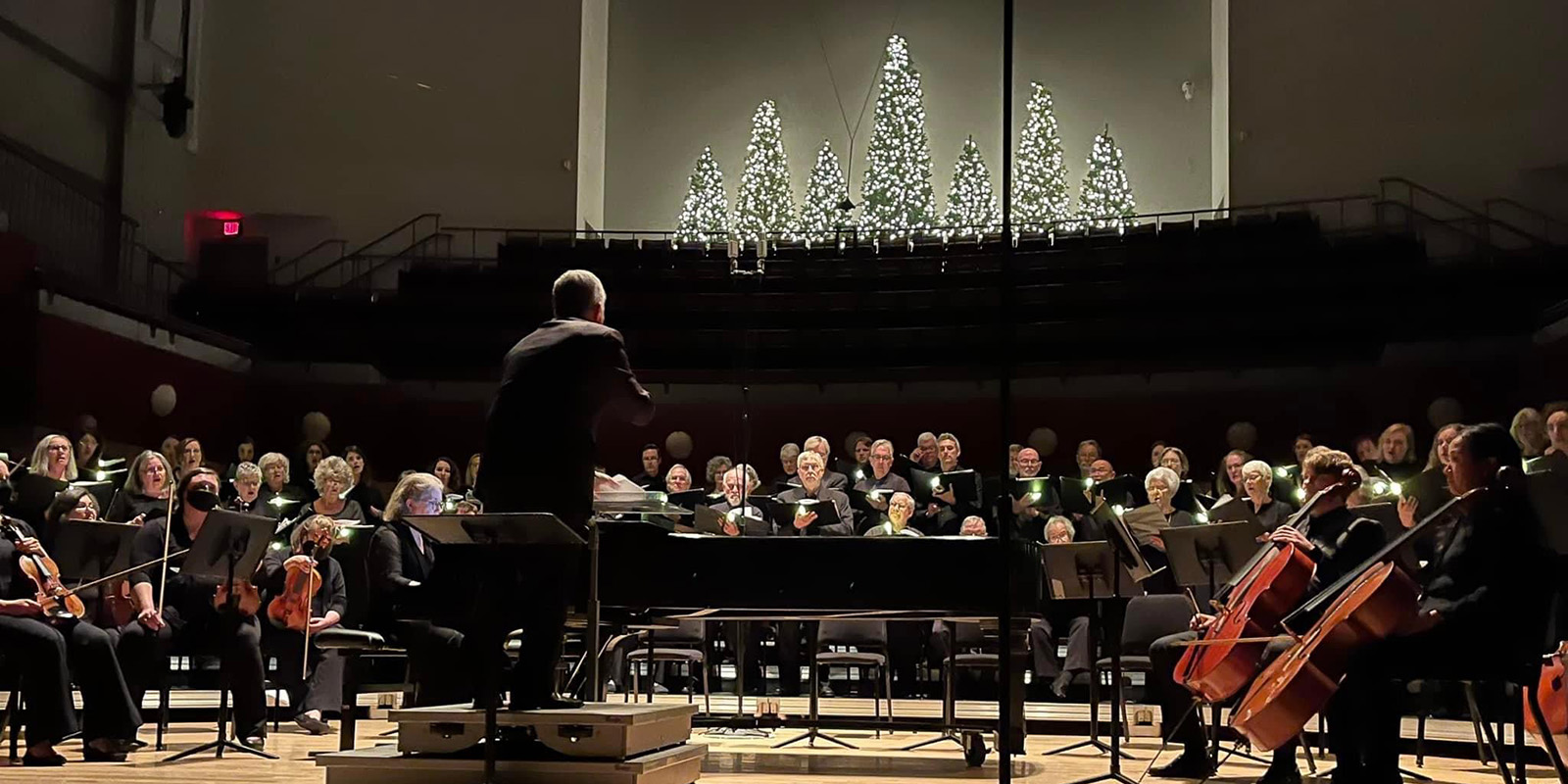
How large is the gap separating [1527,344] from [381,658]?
8.12 meters

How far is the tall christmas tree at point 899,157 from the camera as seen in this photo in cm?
1460

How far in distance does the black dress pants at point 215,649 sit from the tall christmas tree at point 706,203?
9097 mm

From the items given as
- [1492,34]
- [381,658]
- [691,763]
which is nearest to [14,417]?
[381,658]

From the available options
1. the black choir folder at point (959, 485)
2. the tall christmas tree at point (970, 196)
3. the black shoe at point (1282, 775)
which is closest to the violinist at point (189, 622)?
the black choir folder at point (959, 485)

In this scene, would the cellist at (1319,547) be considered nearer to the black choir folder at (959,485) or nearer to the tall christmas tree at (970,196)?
the black choir folder at (959,485)

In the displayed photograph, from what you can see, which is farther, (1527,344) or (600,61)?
(600,61)

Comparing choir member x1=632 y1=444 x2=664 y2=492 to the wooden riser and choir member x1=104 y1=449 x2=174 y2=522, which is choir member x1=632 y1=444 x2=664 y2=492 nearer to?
choir member x1=104 y1=449 x2=174 y2=522

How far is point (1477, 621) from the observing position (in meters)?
4.05

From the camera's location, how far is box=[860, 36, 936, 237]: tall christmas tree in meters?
14.6

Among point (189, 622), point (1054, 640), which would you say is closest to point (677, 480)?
point (1054, 640)

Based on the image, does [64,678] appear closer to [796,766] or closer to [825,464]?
[796,766]

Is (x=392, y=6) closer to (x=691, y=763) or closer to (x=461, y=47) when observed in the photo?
(x=461, y=47)

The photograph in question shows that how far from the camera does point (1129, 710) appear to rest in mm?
7250

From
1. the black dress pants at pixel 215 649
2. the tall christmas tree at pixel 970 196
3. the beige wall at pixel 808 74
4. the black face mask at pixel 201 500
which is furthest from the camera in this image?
the beige wall at pixel 808 74
